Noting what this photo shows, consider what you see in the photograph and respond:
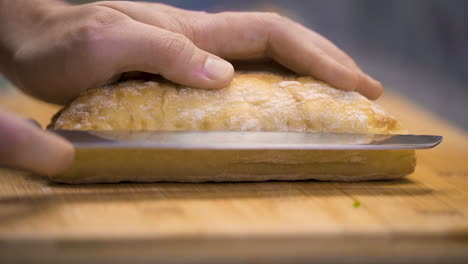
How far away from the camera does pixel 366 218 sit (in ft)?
4.34

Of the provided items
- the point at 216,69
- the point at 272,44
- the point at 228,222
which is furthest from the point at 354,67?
the point at 228,222

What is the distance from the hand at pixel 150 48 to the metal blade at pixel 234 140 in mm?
237

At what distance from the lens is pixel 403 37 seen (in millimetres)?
4340

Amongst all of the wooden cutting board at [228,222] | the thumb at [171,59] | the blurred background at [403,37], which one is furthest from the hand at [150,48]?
the blurred background at [403,37]

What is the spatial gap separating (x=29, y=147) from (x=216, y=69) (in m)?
0.67

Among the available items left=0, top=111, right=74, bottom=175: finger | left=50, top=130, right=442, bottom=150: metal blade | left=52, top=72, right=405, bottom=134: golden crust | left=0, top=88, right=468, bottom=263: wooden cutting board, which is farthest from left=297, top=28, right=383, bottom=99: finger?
left=0, top=111, right=74, bottom=175: finger

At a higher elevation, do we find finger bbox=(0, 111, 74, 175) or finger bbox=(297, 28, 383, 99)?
finger bbox=(297, 28, 383, 99)

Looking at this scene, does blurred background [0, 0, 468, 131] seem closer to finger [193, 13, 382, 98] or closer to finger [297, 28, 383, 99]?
finger [297, 28, 383, 99]

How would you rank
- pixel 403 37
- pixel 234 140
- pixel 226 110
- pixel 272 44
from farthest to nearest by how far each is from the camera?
pixel 403 37
pixel 272 44
pixel 226 110
pixel 234 140

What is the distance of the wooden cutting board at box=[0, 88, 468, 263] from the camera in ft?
3.74

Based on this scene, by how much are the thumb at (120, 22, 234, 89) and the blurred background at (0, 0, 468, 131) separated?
2269 mm

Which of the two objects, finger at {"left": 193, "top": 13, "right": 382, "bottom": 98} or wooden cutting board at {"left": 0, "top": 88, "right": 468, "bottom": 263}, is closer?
wooden cutting board at {"left": 0, "top": 88, "right": 468, "bottom": 263}

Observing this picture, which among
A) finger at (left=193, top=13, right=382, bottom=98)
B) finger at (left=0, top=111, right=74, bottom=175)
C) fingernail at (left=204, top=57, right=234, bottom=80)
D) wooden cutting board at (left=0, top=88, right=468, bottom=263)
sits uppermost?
finger at (left=193, top=13, right=382, bottom=98)

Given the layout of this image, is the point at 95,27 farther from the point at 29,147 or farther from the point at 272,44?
the point at 272,44
